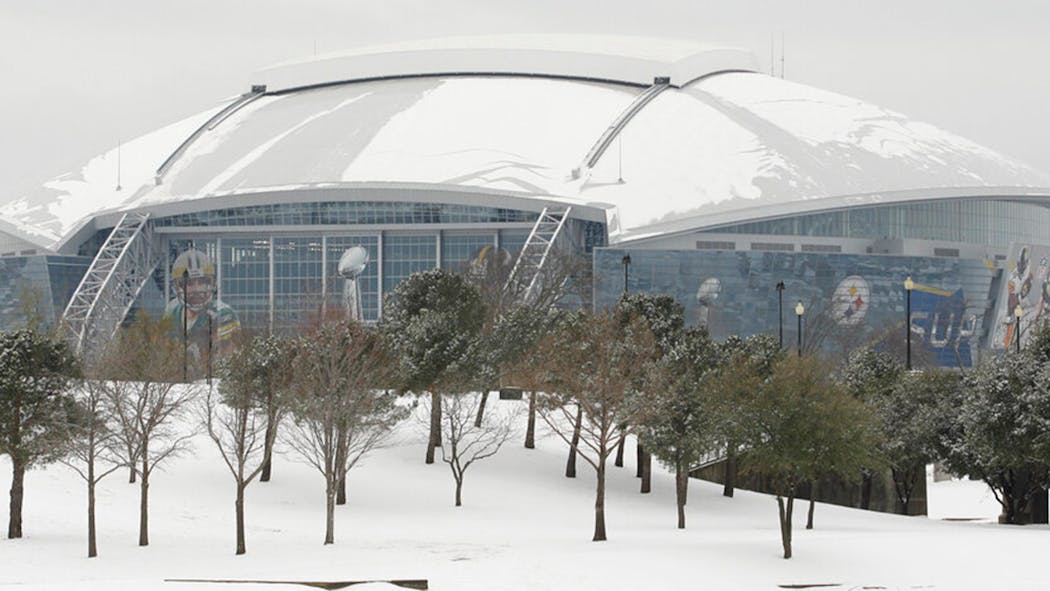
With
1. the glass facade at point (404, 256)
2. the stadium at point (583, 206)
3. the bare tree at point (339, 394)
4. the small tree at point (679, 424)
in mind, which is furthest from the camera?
the glass facade at point (404, 256)

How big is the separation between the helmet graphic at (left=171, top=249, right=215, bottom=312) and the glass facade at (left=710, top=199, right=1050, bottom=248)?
107ft

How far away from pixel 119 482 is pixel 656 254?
1846 inches

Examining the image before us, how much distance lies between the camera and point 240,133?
118 metres

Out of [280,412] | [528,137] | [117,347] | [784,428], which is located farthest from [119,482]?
[528,137]

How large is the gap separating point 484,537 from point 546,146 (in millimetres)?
60049

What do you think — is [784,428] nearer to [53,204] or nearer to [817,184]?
[817,184]

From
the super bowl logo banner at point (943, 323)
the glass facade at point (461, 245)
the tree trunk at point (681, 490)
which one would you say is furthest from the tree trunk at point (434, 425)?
the super bowl logo banner at point (943, 323)

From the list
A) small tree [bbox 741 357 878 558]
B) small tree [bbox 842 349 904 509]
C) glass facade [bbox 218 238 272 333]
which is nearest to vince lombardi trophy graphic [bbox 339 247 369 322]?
glass facade [bbox 218 238 272 333]

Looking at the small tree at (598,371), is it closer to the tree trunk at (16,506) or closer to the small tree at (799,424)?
the small tree at (799,424)

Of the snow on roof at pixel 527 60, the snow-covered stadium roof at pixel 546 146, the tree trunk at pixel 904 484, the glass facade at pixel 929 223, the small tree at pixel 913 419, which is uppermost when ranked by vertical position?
the snow on roof at pixel 527 60

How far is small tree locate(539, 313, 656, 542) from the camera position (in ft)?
171

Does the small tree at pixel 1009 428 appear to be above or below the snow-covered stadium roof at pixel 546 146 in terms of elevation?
below

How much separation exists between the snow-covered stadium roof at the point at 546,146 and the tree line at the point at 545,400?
1309 inches

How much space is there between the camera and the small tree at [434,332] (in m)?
62.8
